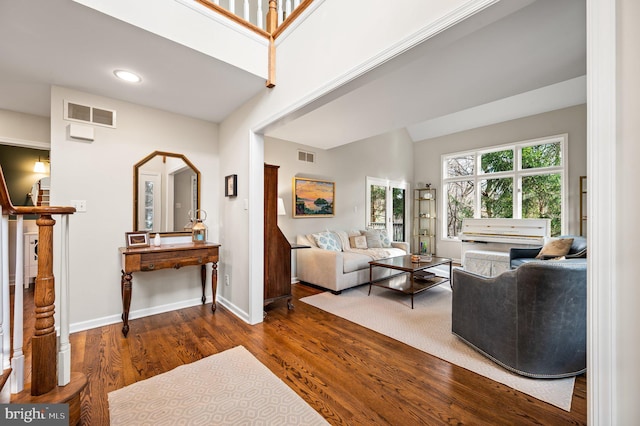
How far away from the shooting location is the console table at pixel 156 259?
8.36 ft

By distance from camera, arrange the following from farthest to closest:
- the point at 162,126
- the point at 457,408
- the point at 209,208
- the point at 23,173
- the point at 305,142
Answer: the point at 305,142, the point at 23,173, the point at 209,208, the point at 162,126, the point at 457,408

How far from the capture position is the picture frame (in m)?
4.78

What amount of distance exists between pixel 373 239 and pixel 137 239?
4001 millimetres

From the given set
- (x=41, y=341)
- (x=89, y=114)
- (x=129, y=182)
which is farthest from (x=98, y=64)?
(x=41, y=341)

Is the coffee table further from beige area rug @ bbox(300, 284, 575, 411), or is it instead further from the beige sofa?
the beige sofa

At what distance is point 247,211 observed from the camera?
115 inches

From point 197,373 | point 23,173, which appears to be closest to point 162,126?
point 197,373

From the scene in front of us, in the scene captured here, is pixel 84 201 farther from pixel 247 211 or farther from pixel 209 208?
pixel 247 211

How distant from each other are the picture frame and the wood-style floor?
2178 millimetres

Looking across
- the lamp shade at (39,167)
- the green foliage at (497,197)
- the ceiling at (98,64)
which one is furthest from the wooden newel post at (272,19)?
the green foliage at (497,197)

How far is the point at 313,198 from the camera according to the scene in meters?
5.03

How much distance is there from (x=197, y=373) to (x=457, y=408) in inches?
69.4

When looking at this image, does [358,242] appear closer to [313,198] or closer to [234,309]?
[313,198]

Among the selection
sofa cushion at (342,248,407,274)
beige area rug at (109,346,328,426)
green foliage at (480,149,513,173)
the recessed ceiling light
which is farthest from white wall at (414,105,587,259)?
the recessed ceiling light
